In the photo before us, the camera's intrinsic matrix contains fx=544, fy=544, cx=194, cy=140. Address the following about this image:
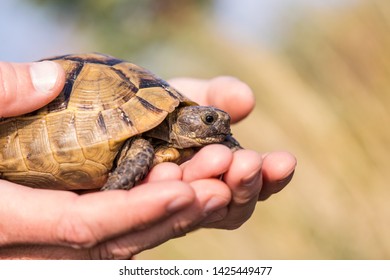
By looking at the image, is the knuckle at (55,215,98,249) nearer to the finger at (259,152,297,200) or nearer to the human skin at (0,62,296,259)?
the human skin at (0,62,296,259)

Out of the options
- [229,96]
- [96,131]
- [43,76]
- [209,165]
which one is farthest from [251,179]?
[229,96]

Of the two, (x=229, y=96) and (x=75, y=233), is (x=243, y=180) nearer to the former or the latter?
(x=75, y=233)

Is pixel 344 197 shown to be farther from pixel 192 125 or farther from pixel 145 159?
pixel 145 159

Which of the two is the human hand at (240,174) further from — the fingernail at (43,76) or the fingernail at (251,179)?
the fingernail at (43,76)

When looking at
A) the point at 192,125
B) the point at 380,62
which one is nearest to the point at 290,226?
the point at 380,62

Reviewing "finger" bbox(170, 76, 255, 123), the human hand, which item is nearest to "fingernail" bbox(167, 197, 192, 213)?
the human hand

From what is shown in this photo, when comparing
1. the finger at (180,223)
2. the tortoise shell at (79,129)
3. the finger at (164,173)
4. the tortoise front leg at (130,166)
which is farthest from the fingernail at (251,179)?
the tortoise shell at (79,129)

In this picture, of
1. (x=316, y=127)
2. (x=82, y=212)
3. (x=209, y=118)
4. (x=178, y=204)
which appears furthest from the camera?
(x=316, y=127)
